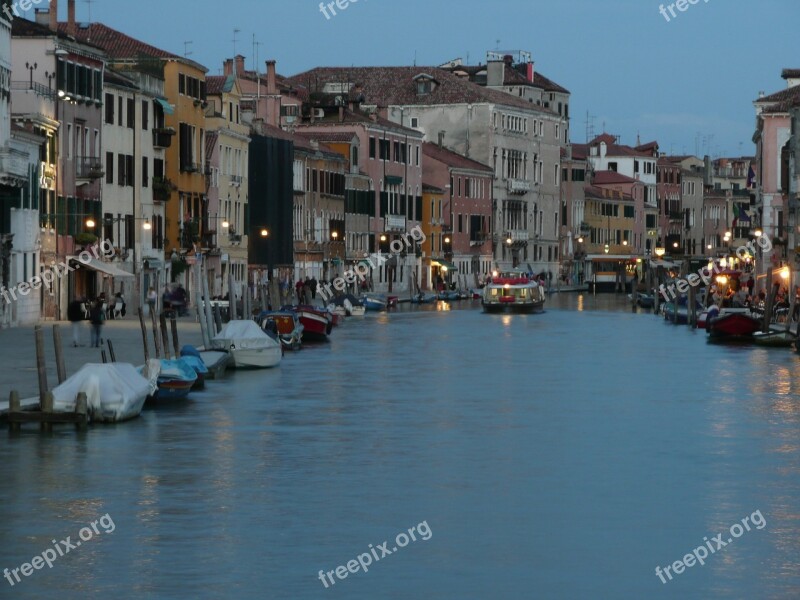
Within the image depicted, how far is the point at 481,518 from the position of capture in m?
21.0

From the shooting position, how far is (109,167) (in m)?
62.6

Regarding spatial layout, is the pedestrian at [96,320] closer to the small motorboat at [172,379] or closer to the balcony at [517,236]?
the small motorboat at [172,379]

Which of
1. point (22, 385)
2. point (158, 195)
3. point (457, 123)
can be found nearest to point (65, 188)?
point (158, 195)

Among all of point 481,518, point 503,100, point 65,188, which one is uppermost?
point 503,100

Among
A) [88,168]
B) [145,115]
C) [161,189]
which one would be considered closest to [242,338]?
[88,168]

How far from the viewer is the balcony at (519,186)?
412 ft

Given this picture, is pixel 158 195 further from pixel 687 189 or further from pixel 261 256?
pixel 687 189

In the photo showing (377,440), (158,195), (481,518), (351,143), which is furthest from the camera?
(351,143)

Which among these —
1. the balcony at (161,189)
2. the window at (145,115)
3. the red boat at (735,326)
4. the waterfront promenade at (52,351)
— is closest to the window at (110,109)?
the window at (145,115)

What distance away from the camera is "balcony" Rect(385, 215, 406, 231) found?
10344cm

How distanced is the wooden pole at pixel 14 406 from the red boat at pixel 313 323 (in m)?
27.1

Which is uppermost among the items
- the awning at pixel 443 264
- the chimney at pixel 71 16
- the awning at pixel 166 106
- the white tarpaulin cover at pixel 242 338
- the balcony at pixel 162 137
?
the chimney at pixel 71 16

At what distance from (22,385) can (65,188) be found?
86.4 ft

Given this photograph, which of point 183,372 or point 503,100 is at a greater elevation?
point 503,100
